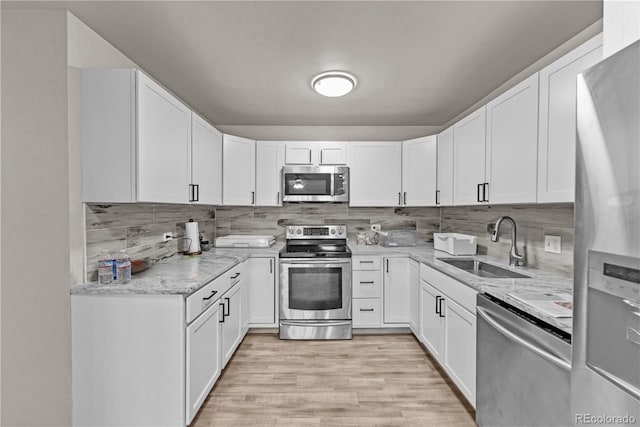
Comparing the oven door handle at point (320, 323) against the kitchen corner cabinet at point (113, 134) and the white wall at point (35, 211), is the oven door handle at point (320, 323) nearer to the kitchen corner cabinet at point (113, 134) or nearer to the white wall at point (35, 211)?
the white wall at point (35, 211)

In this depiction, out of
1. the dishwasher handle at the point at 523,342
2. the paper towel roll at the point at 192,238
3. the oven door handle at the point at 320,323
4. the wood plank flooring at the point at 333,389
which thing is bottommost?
the wood plank flooring at the point at 333,389

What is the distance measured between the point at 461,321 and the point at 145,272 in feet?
7.05

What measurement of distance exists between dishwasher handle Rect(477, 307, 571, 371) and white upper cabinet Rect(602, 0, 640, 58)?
104cm

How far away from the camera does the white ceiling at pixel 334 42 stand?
1.72m

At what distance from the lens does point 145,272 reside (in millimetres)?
2182

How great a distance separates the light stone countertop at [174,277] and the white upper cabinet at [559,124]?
203 cm

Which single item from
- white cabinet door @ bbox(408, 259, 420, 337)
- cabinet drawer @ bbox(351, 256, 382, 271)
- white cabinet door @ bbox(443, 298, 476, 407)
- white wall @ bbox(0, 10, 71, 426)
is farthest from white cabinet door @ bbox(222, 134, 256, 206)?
white cabinet door @ bbox(443, 298, 476, 407)

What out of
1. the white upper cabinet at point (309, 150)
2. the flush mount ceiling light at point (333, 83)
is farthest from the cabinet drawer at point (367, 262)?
the flush mount ceiling light at point (333, 83)

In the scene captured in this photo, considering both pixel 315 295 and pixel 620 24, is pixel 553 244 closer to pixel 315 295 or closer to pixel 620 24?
pixel 620 24

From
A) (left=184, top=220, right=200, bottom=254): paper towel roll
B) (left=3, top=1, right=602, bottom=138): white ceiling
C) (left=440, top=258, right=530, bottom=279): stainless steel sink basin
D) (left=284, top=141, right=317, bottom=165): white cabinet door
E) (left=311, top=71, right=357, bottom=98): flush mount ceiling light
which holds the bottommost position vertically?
(left=440, top=258, right=530, bottom=279): stainless steel sink basin

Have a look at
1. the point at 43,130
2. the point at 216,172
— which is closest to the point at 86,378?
the point at 43,130

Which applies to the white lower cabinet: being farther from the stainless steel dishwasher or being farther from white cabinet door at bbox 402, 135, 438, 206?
white cabinet door at bbox 402, 135, 438, 206

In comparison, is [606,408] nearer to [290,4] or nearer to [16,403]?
[290,4]

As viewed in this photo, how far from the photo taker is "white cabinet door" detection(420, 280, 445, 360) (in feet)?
8.11
